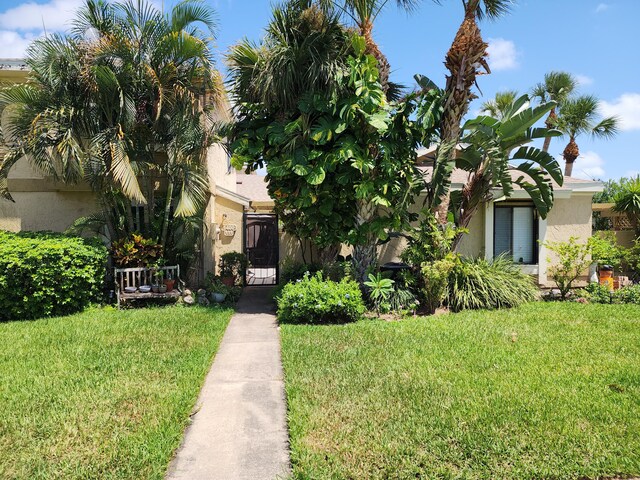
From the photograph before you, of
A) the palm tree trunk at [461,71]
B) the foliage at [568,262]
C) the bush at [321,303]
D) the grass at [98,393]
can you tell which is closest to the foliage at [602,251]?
the foliage at [568,262]

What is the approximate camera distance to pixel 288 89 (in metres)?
8.46

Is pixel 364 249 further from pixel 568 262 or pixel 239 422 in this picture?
pixel 239 422

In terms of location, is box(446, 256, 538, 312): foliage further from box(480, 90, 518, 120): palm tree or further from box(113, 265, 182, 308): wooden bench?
box(480, 90, 518, 120): palm tree

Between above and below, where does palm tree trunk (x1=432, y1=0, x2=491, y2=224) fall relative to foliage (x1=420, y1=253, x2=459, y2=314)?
above

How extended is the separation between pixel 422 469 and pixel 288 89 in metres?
7.37

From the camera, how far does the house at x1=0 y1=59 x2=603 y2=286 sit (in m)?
10.8

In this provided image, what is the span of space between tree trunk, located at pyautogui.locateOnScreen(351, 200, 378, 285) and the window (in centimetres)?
463

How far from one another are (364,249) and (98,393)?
6196 millimetres

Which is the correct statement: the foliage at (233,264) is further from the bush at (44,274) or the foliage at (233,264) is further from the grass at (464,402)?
the grass at (464,402)

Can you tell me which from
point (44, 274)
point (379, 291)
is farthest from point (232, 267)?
point (379, 291)

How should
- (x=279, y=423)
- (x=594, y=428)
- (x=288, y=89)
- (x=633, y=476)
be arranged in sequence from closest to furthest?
1. (x=633, y=476)
2. (x=594, y=428)
3. (x=279, y=423)
4. (x=288, y=89)

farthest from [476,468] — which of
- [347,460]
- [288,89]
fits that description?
[288,89]

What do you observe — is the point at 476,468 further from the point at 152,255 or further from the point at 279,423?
the point at 152,255

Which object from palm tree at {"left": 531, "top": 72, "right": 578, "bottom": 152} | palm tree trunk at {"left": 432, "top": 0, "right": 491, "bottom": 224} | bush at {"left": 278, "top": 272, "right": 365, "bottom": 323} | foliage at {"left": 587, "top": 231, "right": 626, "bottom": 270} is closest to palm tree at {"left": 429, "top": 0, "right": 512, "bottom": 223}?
palm tree trunk at {"left": 432, "top": 0, "right": 491, "bottom": 224}
